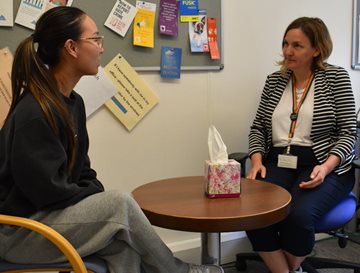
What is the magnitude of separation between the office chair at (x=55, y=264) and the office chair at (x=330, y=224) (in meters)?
0.93

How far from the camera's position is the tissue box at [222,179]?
56.4 inches

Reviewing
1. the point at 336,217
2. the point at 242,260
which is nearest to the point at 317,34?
the point at 336,217

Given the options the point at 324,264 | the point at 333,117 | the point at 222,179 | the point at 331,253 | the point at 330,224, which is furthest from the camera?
the point at 331,253

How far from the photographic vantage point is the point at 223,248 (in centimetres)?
240

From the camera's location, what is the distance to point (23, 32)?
5.86 ft

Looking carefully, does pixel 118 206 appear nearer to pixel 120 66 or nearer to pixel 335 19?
pixel 120 66

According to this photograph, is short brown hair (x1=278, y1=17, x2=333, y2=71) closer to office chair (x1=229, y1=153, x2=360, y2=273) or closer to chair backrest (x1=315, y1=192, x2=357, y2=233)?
office chair (x1=229, y1=153, x2=360, y2=273)

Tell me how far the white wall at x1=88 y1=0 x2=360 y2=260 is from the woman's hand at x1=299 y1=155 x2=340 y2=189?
2.05ft

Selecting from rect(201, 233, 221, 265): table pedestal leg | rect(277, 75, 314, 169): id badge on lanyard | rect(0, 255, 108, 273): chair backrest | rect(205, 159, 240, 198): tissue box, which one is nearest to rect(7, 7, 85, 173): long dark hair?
rect(0, 255, 108, 273): chair backrest

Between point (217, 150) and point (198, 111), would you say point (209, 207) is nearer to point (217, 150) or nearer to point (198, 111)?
point (217, 150)

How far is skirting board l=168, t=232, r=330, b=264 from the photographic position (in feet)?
7.45

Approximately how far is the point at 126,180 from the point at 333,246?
1402 millimetres

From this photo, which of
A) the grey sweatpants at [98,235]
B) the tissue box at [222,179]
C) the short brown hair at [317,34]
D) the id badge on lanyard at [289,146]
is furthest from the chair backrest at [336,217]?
the grey sweatpants at [98,235]

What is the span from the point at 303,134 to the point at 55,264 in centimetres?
127
